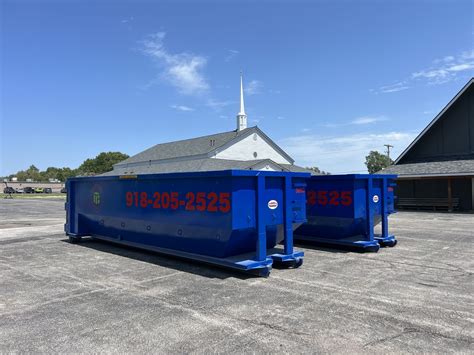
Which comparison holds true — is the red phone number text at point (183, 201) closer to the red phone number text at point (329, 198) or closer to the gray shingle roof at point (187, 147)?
the red phone number text at point (329, 198)

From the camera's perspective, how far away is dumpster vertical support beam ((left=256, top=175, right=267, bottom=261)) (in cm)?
652

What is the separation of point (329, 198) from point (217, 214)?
3.93m

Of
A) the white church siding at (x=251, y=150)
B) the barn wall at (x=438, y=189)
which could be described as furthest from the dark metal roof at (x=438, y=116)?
the white church siding at (x=251, y=150)

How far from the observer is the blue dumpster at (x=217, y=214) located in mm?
6508

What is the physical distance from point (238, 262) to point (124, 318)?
2388 millimetres

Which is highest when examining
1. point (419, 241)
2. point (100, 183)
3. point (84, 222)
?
point (100, 183)

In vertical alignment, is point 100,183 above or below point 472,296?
above

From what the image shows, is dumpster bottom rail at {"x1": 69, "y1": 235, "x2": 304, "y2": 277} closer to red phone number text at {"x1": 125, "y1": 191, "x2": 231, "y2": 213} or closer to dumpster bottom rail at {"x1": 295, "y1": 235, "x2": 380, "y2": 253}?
red phone number text at {"x1": 125, "y1": 191, "x2": 231, "y2": 213}

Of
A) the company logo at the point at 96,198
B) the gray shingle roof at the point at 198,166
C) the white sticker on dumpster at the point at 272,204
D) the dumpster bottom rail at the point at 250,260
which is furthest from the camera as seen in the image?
the gray shingle roof at the point at 198,166

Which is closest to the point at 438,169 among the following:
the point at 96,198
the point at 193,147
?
the point at 96,198

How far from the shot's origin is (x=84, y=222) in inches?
422

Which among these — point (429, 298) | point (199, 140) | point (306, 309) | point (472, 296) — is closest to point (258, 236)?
point (306, 309)

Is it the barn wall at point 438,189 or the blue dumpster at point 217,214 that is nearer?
the blue dumpster at point 217,214

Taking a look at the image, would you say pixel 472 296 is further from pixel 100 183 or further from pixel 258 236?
pixel 100 183
